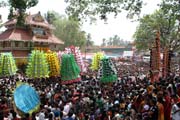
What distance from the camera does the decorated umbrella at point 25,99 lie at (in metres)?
10.1

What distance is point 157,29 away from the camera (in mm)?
33969

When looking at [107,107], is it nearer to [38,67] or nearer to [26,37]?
[38,67]

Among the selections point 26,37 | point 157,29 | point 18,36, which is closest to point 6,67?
point 157,29

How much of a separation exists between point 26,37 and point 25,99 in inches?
1379

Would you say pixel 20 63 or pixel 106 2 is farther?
pixel 20 63

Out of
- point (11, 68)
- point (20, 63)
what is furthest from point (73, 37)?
point (11, 68)

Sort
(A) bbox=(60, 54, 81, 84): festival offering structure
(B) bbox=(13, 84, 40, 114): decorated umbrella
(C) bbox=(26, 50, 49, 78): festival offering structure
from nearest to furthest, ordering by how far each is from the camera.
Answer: (B) bbox=(13, 84, 40, 114): decorated umbrella < (A) bbox=(60, 54, 81, 84): festival offering structure < (C) bbox=(26, 50, 49, 78): festival offering structure

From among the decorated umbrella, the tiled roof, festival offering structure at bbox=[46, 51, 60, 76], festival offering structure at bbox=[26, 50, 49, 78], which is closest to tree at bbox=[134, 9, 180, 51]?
festival offering structure at bbox=[46, 51, 60, 76]

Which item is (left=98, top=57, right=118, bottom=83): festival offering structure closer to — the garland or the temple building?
the garland

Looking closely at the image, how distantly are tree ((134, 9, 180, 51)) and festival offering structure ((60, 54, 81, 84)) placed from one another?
45.1ft

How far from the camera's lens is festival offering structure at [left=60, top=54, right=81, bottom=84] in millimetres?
19469

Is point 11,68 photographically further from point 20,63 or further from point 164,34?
point 164,34

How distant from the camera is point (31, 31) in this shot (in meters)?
46.0

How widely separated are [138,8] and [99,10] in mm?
1422
